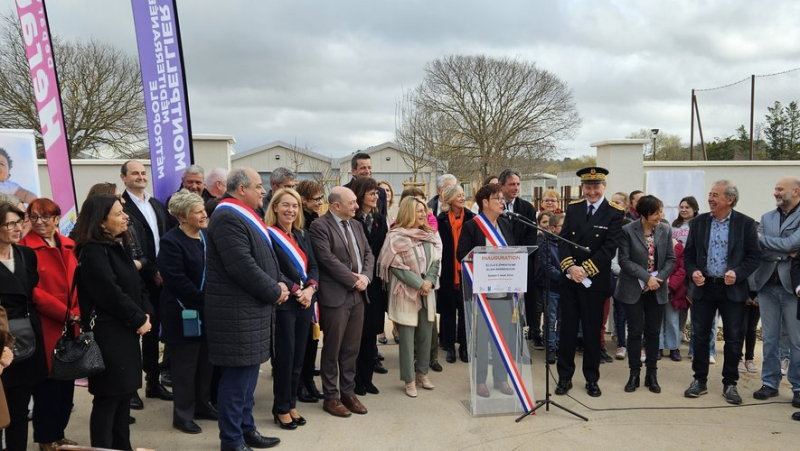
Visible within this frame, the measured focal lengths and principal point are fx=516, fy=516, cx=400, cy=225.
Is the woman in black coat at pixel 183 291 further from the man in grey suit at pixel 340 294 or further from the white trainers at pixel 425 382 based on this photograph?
the white trainers at pixel 425 382

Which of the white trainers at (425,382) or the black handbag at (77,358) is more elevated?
the black handbag at (77,358)

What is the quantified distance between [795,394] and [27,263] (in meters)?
6.23

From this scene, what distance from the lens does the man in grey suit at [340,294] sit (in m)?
4.30

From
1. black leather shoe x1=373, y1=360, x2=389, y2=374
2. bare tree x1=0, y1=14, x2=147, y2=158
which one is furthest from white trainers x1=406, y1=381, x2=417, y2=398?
bare tree x1=0, y1=14, x2=147, y2=158

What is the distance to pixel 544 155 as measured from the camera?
1283 inches

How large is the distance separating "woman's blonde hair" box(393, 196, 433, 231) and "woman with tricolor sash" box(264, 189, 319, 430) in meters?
1.03

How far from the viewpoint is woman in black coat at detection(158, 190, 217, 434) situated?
12.7 feet

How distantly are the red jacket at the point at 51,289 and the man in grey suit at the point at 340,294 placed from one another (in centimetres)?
177

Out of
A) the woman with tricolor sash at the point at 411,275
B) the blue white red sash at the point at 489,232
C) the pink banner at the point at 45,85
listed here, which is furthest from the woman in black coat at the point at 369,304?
the pink banner at the point at 45,85

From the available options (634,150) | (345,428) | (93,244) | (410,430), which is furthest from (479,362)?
(634,150)

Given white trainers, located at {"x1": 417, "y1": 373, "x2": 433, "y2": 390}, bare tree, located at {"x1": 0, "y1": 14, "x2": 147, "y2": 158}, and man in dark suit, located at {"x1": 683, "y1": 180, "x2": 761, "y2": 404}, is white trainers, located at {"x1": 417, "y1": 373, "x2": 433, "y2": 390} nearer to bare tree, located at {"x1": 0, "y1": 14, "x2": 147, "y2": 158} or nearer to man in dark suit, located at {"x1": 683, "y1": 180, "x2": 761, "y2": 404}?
man in dark suit, located at {"x1": 683, "y1": 180, "x2": 761, "y2": 404}

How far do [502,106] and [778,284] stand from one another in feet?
94.1

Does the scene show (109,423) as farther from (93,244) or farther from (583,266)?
(583,266)

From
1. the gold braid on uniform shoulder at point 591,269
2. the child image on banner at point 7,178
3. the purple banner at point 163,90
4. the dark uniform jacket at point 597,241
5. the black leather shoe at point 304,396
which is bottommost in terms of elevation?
the black leather shoe at point 304,396
